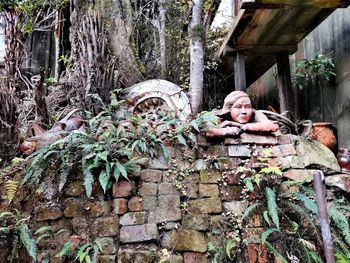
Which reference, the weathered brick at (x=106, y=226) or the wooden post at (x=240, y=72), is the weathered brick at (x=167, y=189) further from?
the wooden post at (x=240, y=72)

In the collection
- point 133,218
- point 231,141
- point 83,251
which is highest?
point 231,141

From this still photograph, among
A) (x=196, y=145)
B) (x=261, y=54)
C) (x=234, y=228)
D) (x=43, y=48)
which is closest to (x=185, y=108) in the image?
(x=196, y=145)

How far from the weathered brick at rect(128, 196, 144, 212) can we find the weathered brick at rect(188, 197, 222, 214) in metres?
0.50

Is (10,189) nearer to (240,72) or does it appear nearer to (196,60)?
(196,60)

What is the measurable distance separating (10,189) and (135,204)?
125 centimetres

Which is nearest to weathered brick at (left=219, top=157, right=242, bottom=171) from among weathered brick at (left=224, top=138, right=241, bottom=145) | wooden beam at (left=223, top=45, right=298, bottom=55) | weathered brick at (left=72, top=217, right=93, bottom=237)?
weathered brick at (left=224, top=138, right=241, bottom=145)

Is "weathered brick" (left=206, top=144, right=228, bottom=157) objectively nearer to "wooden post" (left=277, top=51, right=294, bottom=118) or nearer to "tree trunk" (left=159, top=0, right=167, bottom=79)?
"wooden post" (left=277, top=51, right=294, bottom=118)

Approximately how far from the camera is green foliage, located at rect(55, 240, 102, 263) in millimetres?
2908

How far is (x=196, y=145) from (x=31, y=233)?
1871 millimetres

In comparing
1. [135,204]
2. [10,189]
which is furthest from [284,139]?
[10,189]

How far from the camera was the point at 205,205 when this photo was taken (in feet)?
11.1

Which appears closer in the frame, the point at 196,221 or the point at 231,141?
the point at 196,221

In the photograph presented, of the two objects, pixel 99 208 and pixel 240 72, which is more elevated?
pixel 240 72

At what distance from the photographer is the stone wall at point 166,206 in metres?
3.12
